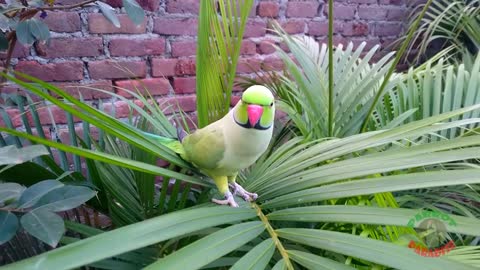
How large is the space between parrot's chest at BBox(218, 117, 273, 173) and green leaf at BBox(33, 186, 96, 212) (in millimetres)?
185

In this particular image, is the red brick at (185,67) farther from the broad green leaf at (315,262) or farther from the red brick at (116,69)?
the broad green leaf at (315,262)

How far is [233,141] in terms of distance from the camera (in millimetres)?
521

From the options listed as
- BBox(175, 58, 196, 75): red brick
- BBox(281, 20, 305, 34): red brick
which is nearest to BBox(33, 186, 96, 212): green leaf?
BBox(175, 58, 196, 75): red brick

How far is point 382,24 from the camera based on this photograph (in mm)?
1887

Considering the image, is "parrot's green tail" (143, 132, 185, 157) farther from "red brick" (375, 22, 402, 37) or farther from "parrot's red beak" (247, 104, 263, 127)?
"red brick" (375, 22, 402, 37)

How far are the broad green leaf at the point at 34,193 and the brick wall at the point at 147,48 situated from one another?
436 millimetres

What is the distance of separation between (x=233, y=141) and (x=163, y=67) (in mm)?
811

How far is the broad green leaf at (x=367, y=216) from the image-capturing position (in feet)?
1.17

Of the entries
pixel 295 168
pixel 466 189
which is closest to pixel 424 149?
pixel 295 168

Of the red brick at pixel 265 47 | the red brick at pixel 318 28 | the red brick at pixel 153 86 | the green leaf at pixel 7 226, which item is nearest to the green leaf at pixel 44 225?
the green leaf at pixel 7 226

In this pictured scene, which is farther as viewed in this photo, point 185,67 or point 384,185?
point 185,67

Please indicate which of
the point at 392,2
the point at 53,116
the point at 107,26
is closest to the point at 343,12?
the point at 392,2

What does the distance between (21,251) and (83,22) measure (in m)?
0.71

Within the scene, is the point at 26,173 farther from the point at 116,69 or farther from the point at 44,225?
the point at 116,69
